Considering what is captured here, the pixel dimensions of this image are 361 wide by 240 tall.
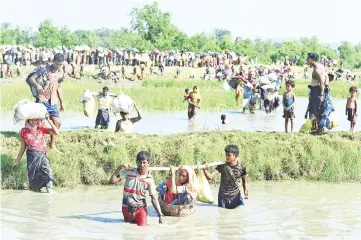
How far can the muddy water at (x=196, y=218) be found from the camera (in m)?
8.05

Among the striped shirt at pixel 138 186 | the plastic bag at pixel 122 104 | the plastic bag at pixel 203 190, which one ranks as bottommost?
the plastic bag at pixel 203 190

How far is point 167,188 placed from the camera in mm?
8805

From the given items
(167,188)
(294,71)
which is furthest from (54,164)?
(294,71)

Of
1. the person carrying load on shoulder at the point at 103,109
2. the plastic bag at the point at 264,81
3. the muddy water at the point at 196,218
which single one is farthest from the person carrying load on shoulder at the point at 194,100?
the muddy water at the point at 196,218

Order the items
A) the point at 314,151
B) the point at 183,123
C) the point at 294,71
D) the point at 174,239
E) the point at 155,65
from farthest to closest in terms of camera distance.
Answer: the point at 294,71, the point at 155,65, the point at 183,123, the point at 314,151, the point at 174,239

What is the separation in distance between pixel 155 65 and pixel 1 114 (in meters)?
24.5

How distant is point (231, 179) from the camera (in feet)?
29.7

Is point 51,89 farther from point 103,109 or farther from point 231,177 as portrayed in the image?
point 103,109

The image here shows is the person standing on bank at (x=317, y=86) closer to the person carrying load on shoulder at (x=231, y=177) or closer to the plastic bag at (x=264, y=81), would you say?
the person carrying load on shoulder at (x=231, y=177)

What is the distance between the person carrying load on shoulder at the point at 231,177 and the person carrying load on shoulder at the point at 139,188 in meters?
1.13

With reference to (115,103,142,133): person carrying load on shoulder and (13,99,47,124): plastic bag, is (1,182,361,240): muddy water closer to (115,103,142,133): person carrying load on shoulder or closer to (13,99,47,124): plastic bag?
(13,99,47,124): plastic bag

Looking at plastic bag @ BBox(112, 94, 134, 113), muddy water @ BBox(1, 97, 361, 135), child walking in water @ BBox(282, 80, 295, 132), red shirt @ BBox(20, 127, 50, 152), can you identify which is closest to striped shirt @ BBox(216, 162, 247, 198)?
red shirt @ BBox(20, 127, 50, 152)

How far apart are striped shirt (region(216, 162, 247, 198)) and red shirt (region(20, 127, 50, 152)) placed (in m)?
2.30

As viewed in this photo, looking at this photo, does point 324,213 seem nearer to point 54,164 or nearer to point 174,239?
point 174,239
